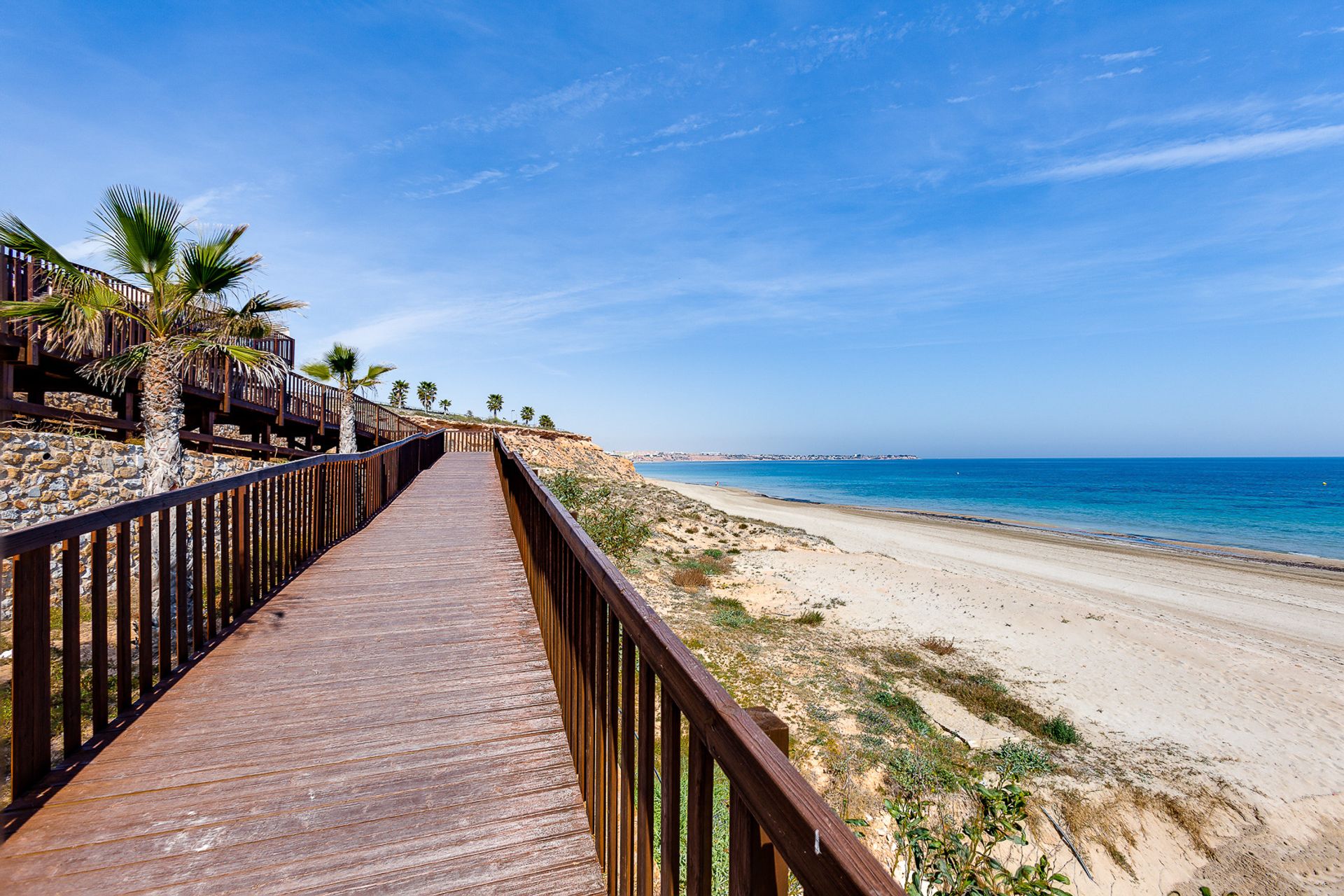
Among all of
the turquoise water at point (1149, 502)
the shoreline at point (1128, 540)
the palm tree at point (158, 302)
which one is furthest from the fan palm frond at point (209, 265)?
the turquoise water at point (1149, 502)

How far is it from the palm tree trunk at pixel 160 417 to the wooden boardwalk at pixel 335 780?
4459 mm

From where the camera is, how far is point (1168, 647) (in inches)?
460

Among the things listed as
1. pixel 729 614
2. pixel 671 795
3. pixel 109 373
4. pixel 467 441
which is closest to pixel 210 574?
pixel 671 795

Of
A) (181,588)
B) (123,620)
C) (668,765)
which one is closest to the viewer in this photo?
(668,765)

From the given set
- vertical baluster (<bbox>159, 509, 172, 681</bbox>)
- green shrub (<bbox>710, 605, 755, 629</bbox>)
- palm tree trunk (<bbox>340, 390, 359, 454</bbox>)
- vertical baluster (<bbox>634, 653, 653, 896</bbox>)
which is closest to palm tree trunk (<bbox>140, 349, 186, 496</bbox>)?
vertical baluster (<bbox>159, 509, 172, 681</bbox>)

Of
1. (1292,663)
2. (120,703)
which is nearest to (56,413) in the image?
(120,703)

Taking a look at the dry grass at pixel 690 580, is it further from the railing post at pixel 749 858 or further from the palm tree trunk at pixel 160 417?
the railing post at pixel 749 858

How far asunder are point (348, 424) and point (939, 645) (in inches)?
730

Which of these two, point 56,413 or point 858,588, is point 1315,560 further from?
point 56,413

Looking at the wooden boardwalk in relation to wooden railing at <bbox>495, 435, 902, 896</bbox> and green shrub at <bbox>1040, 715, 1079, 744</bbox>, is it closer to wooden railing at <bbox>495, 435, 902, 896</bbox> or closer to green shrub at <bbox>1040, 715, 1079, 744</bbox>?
wooden railing at <bbox>495, 435, 902, 896</bbox>

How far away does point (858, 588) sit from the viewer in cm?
1484

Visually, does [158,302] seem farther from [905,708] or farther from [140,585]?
[905,708]

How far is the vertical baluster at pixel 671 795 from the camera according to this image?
138 centimetres

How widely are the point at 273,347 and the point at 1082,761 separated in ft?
60.6
